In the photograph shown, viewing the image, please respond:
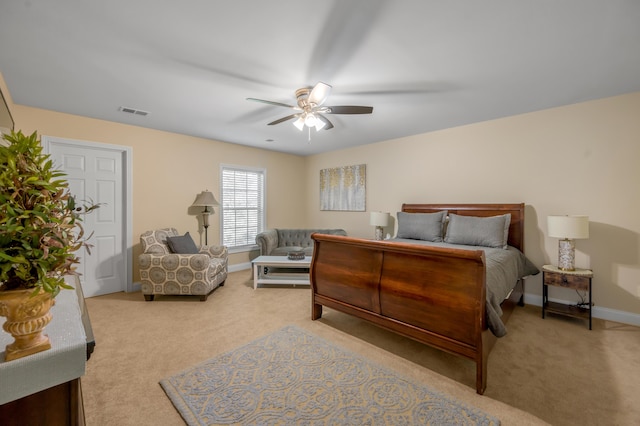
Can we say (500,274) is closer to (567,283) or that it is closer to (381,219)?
(567,283)

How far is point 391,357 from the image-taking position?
7.79ft

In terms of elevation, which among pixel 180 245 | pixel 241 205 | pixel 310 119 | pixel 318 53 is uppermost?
pixel 318 53

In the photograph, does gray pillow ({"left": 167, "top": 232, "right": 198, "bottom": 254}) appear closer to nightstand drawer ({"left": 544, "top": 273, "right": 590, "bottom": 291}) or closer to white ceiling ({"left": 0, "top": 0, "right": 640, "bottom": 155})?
white ceiling ({"left": 0, "top": 0, "right": 640, "bottom": 155})

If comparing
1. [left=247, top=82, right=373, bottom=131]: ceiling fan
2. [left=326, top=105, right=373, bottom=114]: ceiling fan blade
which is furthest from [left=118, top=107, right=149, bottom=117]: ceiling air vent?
[left=326, top=105, right=373, bottom=114]: ceiling fan blade

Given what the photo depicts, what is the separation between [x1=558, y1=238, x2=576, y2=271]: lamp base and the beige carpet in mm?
612

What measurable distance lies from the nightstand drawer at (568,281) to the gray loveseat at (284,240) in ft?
10.5

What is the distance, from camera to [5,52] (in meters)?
2.20

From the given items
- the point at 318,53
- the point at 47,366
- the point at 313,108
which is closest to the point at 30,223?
the point at 47,366

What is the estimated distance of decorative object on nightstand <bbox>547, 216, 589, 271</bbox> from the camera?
116 inches

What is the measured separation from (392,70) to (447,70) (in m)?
0.50

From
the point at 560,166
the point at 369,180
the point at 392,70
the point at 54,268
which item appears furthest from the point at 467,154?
the point at 54,268

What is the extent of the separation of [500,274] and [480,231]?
1153 millimetres

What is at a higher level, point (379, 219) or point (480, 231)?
point (379, 219)

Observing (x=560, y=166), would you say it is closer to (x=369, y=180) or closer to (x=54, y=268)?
(x=369, y=180)
